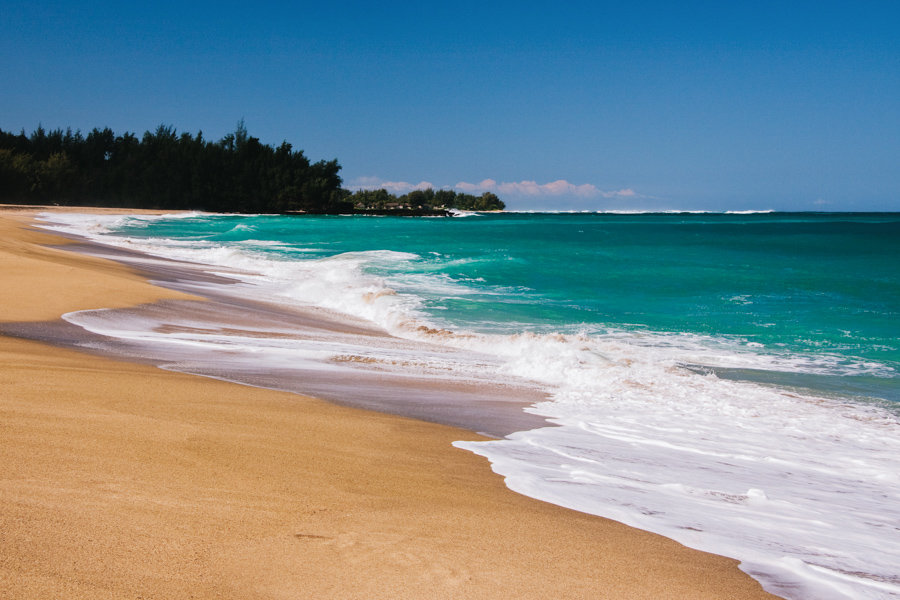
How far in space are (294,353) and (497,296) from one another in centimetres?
953

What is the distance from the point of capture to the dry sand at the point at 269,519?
2080 millimetres

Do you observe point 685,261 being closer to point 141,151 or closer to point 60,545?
point 60,545

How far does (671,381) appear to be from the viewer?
302 inches

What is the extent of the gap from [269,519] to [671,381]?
6076mm

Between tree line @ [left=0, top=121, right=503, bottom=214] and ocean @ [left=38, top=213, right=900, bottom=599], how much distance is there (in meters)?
94.6

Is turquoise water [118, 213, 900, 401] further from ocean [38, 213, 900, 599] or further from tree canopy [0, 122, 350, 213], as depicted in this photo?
tree canopy [0, 122, 350, 213]

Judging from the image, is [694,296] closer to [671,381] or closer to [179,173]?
[671,381]

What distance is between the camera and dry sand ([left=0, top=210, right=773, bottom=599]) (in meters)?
2.08

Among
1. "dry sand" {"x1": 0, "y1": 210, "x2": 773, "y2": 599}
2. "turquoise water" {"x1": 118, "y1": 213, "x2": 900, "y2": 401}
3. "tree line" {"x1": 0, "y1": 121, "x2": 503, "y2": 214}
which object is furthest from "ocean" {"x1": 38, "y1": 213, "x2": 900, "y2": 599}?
"tree line" {"x1": 0, "y1": 121, "x2": 503, "y2": 214}

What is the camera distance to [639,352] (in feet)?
31.8

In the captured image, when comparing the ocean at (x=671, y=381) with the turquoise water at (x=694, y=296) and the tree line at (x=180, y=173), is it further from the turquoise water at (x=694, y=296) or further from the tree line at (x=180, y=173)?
the tree line at (x=180, y=173)

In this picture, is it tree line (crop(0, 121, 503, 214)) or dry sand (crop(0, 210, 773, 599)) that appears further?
tree line (crop(0, 121, 503, 214))

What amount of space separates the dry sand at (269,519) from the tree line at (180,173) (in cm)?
10274

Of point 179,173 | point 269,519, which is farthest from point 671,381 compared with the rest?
point 179,173
